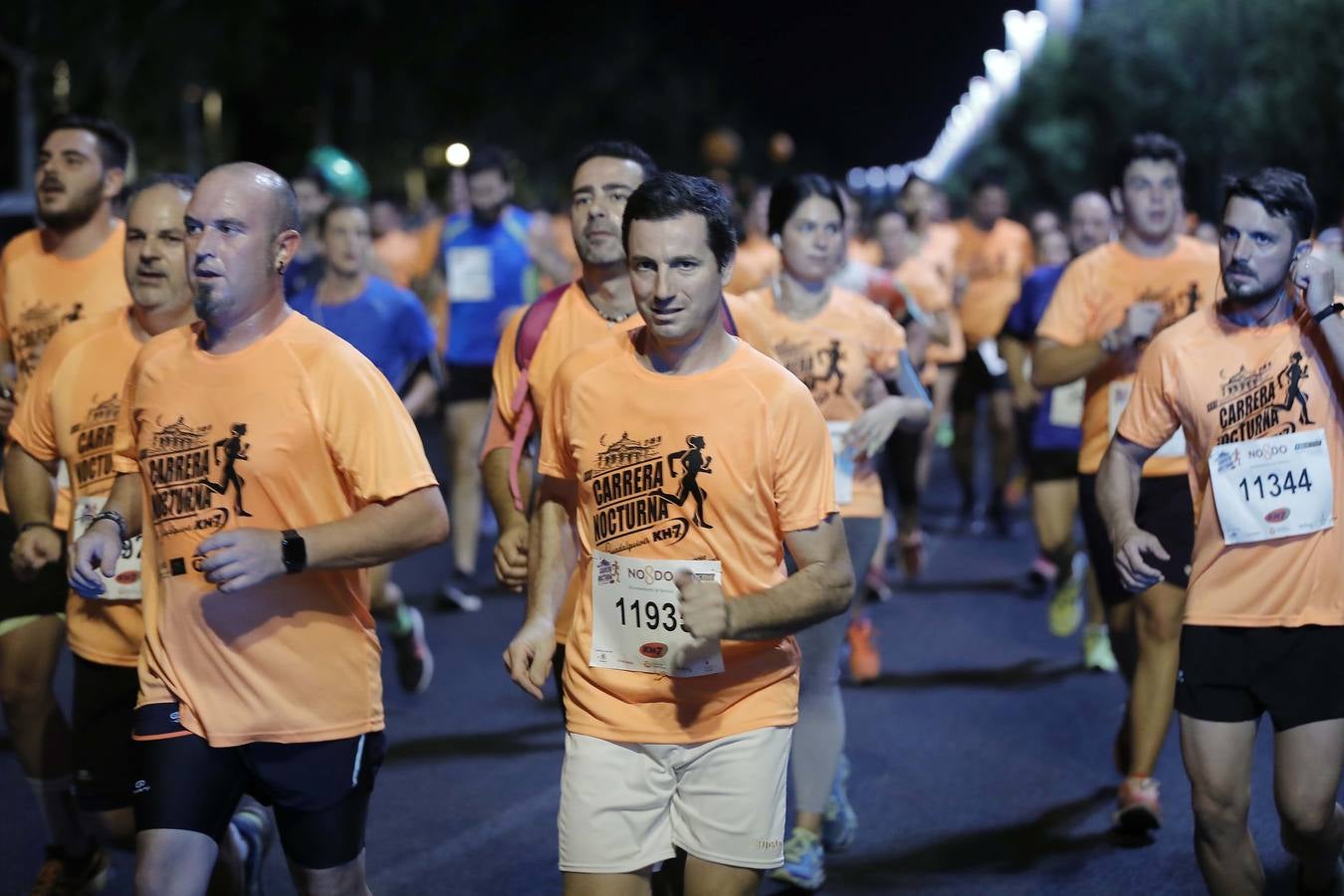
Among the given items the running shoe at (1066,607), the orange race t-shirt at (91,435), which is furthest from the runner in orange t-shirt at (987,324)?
the orange race t-shirt at (91,435)

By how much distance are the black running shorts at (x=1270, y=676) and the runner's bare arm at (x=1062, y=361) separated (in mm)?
1857

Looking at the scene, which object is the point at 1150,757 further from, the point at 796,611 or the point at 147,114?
the point at 147,114

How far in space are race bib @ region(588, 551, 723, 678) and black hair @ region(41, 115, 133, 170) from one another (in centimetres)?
309

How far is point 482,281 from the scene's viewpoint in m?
11.7

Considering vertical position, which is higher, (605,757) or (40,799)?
(605,757)

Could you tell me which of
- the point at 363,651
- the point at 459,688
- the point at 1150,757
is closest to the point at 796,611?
the point at 363,651

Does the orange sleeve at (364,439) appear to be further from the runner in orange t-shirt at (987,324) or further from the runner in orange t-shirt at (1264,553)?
the runner in orange t-shirt at (987,324)

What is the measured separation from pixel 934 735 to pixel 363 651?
4092mm

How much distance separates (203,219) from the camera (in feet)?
13.9

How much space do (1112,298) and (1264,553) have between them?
211 cm

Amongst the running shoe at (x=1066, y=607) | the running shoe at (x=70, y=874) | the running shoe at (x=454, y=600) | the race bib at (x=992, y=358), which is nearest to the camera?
the running shoe at (x=70, y=874)

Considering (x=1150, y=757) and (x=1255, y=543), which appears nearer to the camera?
(x=1255, y=543)

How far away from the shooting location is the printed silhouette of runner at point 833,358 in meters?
6.71

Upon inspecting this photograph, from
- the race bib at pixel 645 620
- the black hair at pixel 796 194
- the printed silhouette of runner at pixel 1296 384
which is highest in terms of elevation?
the black hair at pixel 796 194
